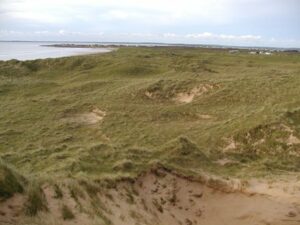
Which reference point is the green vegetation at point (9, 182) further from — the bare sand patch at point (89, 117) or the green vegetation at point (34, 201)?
the bare sand patch at point (89, 117)

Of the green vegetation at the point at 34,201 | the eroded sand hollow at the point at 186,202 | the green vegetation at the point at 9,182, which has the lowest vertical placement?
the eroded sand hollow at the point at 186,202

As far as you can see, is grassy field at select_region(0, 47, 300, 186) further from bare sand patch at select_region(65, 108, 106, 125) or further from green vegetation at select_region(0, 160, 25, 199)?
green vegetation at select_region(0, 160, 25, 199)

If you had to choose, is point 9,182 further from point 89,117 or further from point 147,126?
point 89,117

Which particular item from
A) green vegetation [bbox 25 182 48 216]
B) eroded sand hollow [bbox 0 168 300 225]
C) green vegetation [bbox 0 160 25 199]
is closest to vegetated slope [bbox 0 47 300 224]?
green vegetation [bbox 25 182 48 216]

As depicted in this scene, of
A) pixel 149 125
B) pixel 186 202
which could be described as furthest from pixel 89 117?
pixel 186 202

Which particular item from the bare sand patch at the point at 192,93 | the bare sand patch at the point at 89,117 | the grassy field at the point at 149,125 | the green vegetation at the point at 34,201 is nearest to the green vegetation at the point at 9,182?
the green vegetation at the point at 34,201

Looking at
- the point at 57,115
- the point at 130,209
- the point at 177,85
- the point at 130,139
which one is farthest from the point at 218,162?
the point at 177,85

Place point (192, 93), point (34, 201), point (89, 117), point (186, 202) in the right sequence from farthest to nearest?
point (192, 93) < point (89, 117) < point (186, 202) < point (34, 201)

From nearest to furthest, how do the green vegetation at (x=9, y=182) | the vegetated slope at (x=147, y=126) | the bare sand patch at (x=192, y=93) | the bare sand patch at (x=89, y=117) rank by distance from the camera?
1. the green vegetation at (x=9, y=182)
2. the vegetated slope at (x=147, y=126)
3. the bare sand patch at (x=89, y=117)
4. the bare sand patch at (x=192, y=93)
